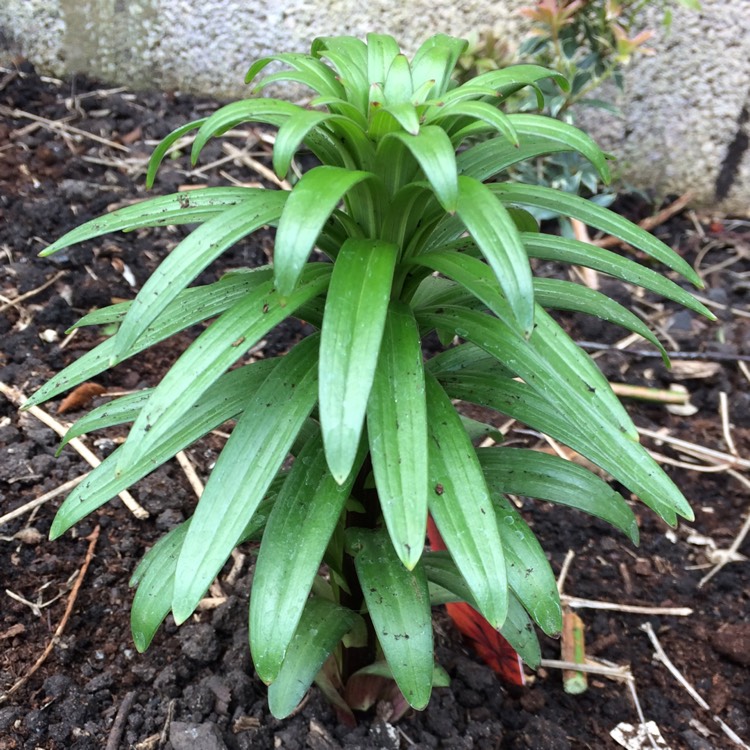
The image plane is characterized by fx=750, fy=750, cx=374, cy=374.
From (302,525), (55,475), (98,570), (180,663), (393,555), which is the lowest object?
(180,663)

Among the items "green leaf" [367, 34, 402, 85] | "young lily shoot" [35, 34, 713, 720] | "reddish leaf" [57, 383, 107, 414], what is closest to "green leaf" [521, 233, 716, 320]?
"young lily shoot" [35, 34, 713, 720]

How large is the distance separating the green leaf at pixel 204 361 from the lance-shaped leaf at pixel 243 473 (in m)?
0.10

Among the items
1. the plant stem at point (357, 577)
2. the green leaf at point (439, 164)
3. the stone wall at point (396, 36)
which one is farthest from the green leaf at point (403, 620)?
the stone wall at point (396, 36)

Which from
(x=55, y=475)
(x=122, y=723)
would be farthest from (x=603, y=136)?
(x=122, y=723)

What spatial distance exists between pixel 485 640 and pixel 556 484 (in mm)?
517

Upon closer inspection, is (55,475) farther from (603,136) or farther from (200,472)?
(603,136)

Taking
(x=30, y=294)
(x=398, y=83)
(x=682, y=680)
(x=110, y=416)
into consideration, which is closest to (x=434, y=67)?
(x=398, y=83)

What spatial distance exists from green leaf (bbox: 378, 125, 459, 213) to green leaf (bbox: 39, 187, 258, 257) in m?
0.32

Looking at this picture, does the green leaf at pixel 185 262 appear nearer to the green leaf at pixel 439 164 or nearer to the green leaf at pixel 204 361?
the green leaf at pixel 204 361

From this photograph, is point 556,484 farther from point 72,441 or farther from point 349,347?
point 72,441

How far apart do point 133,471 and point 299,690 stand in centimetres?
44

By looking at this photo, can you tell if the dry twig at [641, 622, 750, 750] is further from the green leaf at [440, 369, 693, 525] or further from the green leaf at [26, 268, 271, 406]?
the green leaf at [26, 268, 271, 406]

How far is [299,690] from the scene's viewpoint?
1.21 m

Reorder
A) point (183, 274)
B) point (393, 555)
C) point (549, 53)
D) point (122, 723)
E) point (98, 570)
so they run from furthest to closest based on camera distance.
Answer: point (549, 53), point (98, 570), point (122, 723), point (393, 555), point (183, 274)
